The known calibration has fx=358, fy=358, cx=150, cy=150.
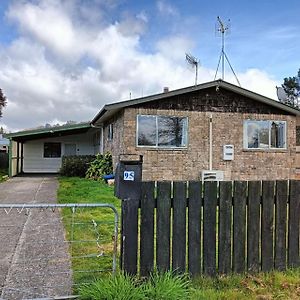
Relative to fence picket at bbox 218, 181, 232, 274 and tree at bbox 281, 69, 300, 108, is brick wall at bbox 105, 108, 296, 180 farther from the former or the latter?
tree at bbox 281, 69, 300, 108

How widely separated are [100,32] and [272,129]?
8496 mm

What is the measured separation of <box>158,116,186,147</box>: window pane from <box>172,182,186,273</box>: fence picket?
34.6 ft

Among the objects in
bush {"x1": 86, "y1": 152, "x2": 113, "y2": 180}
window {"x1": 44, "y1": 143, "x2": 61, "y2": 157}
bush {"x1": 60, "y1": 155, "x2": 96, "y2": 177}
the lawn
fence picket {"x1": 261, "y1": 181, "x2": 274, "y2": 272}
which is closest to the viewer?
the lawn

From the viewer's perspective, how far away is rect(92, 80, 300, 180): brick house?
14.3 metres

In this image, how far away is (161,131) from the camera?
14.5 metres

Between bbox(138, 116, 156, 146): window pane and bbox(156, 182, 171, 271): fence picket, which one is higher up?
bbox(138, 116, 156, 146): window pane

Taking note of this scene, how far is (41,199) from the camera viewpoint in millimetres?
10906

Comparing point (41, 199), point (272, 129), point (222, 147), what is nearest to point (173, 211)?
point (41, 199)

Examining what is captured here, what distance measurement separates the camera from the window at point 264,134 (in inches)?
610

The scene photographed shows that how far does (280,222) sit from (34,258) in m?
3.18

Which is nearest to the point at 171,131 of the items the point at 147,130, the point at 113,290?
the point at 147,130

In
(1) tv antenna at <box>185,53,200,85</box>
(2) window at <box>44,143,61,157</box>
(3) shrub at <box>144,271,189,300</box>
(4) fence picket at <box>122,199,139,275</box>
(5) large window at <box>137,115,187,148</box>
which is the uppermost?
(1) tv antenna at <box>185,53,200,85</box>

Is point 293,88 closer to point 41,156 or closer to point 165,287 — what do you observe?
point 41,156

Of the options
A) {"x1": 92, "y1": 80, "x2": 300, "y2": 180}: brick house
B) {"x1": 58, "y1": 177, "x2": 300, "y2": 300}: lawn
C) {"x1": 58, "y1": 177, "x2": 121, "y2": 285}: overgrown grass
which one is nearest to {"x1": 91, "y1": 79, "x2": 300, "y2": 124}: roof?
{"x1": 92, "y1": 80, "x2": 300, "y2": 180}: brick house
